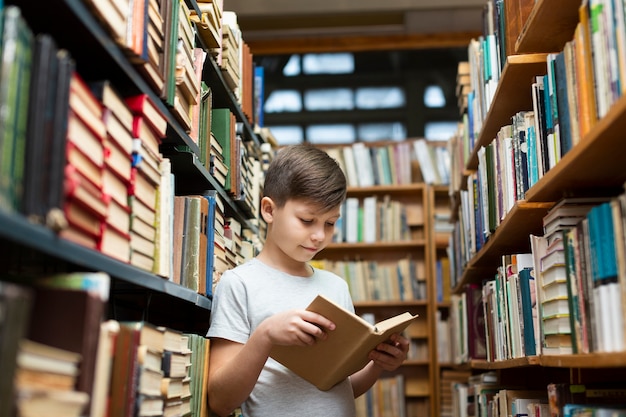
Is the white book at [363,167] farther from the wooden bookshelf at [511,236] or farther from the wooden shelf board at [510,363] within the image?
the wooden shelf board at [510,363]

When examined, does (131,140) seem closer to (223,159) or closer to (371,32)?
(223,159)

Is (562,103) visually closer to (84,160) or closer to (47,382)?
(84,160)

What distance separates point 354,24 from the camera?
564 cm

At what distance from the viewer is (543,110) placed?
1.78 m

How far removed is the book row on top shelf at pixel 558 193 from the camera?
4.12ft

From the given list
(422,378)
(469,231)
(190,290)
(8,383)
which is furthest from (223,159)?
(422,378)

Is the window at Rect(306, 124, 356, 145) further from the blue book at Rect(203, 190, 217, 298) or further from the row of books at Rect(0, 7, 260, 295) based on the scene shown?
the row of books at Rect(0, 7, 260, 295)

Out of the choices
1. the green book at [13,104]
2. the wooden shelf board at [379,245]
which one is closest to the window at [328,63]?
the wooden shelf board at [379,245]

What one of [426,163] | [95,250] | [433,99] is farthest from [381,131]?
[95,250]

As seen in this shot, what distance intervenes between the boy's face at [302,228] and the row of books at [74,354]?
1.86 feet

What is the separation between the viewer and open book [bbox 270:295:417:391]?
158cm

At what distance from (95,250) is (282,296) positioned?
846mm

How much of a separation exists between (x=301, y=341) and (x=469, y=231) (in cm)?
175

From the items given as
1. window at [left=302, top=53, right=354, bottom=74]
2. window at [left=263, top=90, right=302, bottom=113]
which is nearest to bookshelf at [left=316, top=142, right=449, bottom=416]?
window at [left=263, top=90, right=302, bottom=113]
